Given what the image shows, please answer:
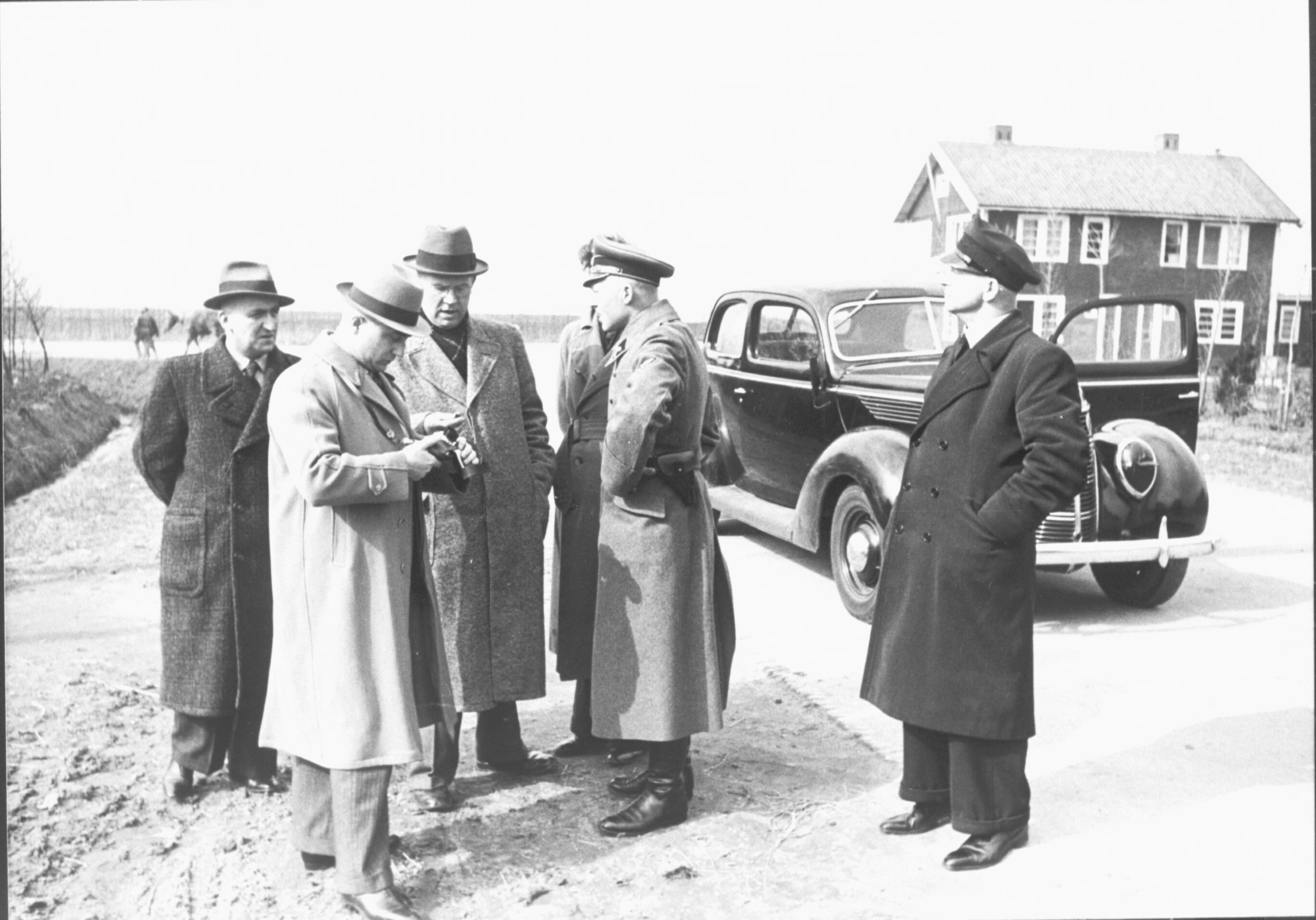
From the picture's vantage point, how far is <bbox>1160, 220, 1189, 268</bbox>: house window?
4.86m

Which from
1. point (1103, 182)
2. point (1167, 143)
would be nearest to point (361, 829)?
point (1103, 182)

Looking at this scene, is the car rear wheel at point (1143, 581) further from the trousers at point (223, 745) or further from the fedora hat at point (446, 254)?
the trousers at point (223, 745)

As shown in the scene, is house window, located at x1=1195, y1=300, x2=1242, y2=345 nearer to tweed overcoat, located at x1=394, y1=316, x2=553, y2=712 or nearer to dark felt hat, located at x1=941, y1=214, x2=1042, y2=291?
dark felt hat, located at x1=941, y1=214, x2=1042, y2=291

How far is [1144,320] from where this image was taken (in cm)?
613

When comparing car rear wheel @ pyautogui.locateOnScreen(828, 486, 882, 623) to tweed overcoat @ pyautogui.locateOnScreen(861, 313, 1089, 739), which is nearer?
tweed overcoat @ pyautogui.locateOnScreen(861, 313, 1089, 739)

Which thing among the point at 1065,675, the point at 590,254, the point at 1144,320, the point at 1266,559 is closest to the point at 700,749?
the point at 1065,675

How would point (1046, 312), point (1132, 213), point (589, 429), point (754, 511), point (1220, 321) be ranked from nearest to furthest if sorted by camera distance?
point (589, 429), point (1132, 213), point (1220, 321), point (1046, 312), point (754, 511)

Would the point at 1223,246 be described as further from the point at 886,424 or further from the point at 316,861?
the point at 316,861

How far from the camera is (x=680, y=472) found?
12.1ft

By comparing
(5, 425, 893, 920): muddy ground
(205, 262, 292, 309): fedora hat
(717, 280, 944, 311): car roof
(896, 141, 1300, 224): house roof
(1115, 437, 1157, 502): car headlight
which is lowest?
(5, 425, 893, 920): muddy ground

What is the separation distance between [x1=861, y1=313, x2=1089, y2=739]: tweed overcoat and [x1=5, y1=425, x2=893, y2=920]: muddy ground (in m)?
0.71

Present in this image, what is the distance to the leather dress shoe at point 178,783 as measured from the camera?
12.5 ft

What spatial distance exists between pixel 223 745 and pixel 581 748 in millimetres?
1275

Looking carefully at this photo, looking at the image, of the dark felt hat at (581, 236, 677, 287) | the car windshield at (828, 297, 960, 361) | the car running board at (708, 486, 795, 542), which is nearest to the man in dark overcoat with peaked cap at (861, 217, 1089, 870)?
the dark felt hat at (581, 236, 677, 287)
